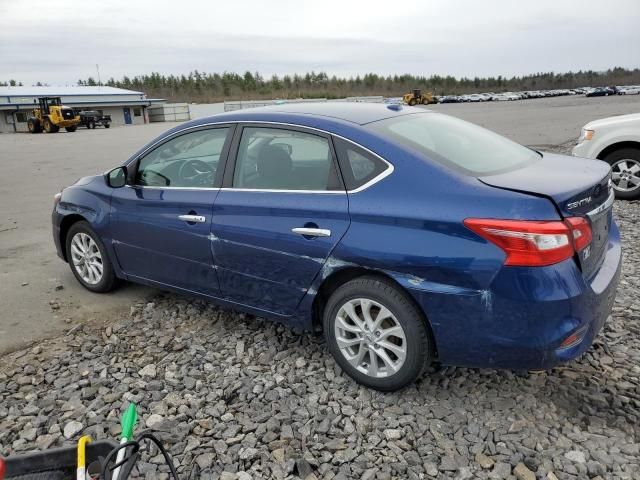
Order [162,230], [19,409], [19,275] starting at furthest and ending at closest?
[19,275]
[162,230]
[19,409]

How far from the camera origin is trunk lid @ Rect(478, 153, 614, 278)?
105 inches

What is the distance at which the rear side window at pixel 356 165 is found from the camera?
302 centimetres

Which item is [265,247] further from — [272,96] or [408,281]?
[272,96]

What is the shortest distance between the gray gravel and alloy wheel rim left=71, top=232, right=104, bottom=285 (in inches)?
35.3

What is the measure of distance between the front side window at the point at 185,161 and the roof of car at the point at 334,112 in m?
0.16

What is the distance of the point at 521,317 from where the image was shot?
259cm

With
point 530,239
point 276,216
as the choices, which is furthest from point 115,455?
point 530,239

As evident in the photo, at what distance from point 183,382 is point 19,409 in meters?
0.94

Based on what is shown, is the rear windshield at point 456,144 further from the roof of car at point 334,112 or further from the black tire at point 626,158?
the black tire at point 626,158

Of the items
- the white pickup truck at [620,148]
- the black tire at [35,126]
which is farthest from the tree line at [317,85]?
the white pickup truck at [620,148]

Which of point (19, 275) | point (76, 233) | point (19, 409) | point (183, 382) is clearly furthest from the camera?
Answer: point (19, 275)

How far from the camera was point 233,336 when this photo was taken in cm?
396

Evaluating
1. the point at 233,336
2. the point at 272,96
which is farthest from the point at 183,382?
the point at 272,96

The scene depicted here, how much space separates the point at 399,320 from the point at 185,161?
209 cm
